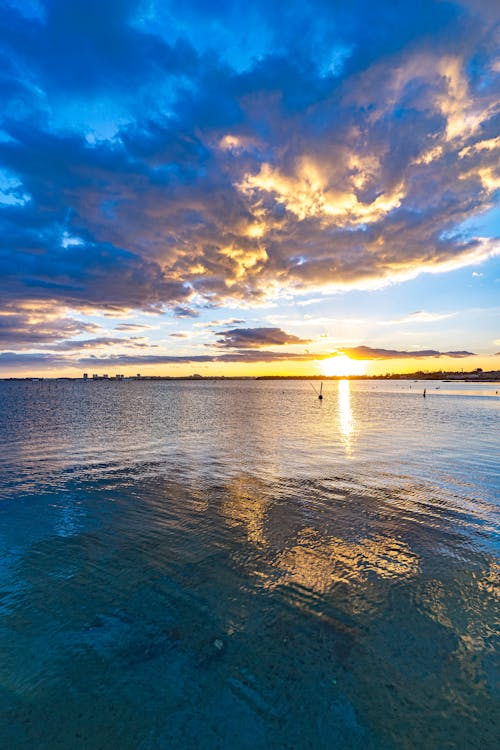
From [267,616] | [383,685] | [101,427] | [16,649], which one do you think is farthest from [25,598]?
[101,427]

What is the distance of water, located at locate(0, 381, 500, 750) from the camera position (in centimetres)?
642

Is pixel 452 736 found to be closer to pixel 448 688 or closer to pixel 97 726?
pixel 448 688

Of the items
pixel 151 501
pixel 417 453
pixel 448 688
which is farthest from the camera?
pixel 417 453

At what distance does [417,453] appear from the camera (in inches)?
1228

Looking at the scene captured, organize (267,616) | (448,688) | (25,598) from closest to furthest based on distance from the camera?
(448,688)
(267,616)
(25,598)

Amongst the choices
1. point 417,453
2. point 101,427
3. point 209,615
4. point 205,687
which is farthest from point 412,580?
point 101,427

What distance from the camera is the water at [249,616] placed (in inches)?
253

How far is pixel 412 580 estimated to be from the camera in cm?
1078

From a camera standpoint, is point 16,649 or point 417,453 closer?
point 16,649

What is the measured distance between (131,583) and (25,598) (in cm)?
290

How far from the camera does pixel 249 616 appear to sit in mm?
9102

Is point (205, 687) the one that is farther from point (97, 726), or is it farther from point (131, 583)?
point (131, 583)

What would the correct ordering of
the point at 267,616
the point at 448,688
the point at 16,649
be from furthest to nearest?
the point at 267,616 < the point at 16,649 < the point at 448,688

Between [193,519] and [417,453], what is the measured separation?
2336 centimetres
